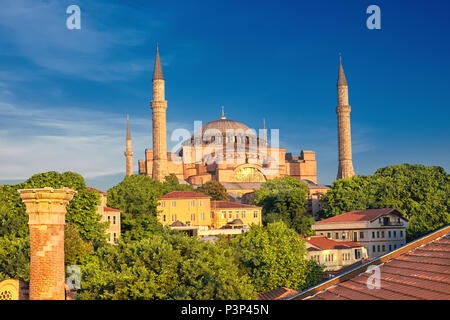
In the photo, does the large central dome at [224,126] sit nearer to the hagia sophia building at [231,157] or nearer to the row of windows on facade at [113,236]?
the hagia sophia building at [231,157]

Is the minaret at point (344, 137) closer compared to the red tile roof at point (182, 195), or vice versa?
the red tile roof at point (182, 195)

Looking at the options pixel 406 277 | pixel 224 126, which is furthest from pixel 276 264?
pixel 224 126

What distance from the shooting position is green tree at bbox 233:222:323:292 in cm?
3562

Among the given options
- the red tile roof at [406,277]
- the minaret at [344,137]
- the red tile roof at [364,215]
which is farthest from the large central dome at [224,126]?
the red tile roof at [406,277]

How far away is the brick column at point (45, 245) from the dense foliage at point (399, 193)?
49430mm

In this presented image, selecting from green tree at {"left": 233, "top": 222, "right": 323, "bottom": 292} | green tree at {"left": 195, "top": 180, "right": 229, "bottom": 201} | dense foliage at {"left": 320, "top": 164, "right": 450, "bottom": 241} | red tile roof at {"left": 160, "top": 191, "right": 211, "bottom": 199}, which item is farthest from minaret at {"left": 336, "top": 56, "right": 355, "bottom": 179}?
green tree at {"left": 233, "top": 222, "right": 323, "bottom": 292}

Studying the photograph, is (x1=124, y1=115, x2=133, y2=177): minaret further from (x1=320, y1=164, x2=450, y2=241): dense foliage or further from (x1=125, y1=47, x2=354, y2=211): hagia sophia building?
(x1=320, y1=164, x2=450, y2=241): dense foliage

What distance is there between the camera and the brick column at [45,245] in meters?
16.3

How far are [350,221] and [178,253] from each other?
1346 inches

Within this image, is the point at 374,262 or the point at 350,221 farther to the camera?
the point at 350,221

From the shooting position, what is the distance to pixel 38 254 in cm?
1639
